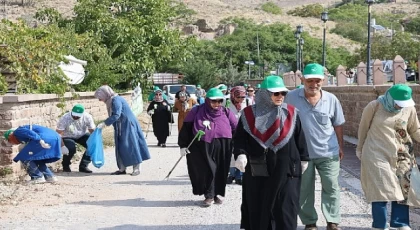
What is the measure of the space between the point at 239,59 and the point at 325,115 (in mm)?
60249

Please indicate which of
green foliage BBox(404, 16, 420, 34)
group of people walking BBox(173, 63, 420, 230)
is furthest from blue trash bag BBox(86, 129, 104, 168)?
green foliage BBox(404, 16, 420, 34)

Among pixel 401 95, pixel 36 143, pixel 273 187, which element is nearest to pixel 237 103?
pixel 36 143

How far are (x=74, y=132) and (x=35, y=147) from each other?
207 centimetres

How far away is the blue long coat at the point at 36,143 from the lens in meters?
10.1

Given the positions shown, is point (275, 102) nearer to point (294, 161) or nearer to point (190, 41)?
point (294, 161)

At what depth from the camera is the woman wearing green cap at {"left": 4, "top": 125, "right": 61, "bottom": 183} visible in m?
10.1

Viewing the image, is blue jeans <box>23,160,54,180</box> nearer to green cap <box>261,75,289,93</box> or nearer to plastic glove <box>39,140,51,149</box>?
plastic glove <box>39,140,51,149</box>

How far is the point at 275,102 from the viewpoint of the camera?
6.39 metres

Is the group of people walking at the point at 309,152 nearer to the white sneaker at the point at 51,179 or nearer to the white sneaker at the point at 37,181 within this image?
the white sneaker at the point at 37,181

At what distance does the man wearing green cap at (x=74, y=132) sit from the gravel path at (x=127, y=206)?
17.3 inches

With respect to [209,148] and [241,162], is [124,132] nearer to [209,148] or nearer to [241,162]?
[209,148]

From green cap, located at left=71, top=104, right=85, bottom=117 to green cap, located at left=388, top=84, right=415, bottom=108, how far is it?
6641mm

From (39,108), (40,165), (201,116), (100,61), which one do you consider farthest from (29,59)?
(100,61)

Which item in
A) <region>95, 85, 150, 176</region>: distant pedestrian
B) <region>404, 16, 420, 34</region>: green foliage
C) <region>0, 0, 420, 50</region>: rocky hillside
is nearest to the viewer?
<region>95, 85, 150, 176</region>: distant pedestrian
